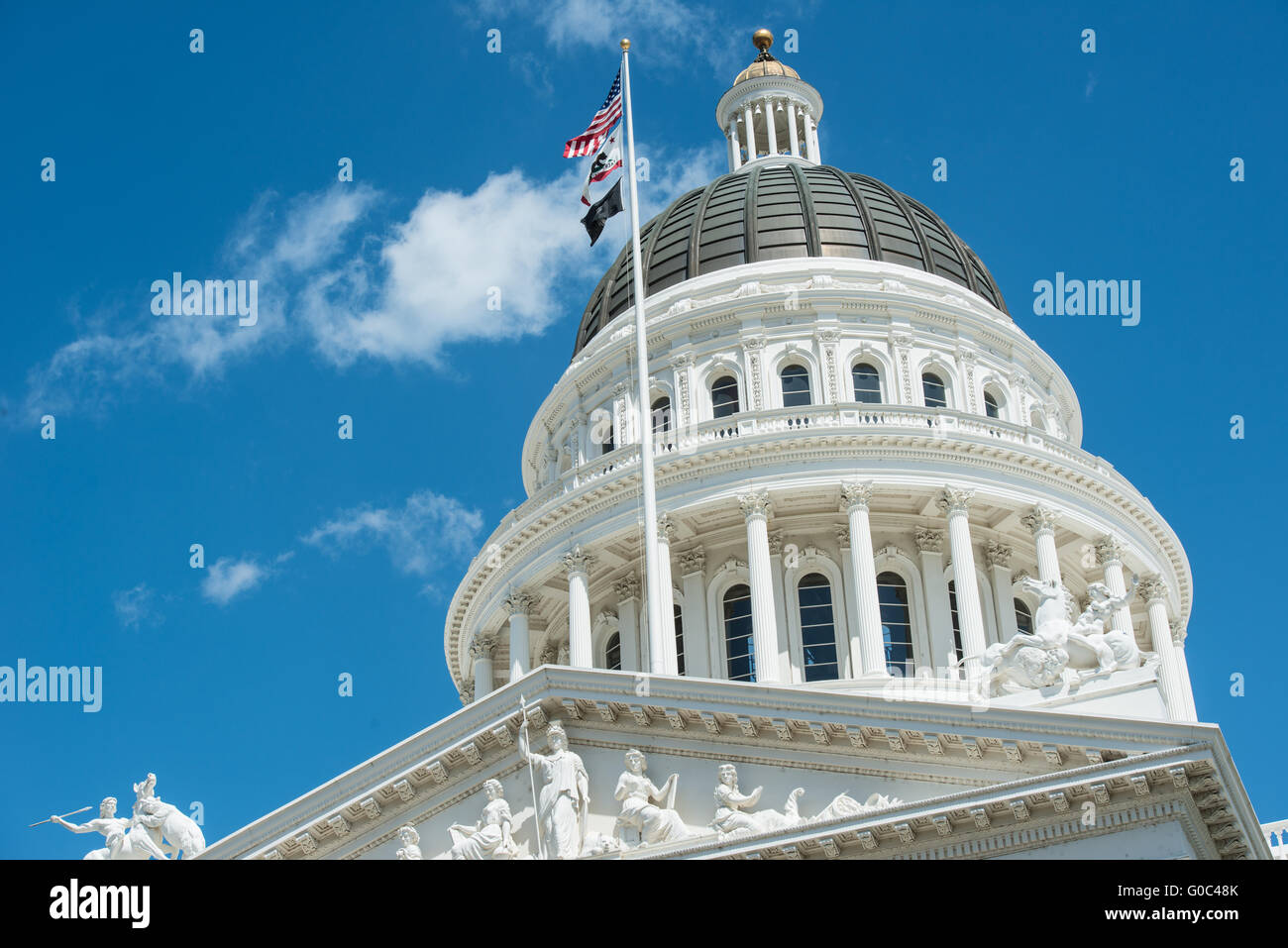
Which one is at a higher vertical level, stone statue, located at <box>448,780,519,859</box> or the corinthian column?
the corinthian column

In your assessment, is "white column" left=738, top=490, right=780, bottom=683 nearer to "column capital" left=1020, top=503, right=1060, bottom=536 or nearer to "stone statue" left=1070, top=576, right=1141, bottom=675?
"column capital" left=1020, top=503, right=1060, bottom=536

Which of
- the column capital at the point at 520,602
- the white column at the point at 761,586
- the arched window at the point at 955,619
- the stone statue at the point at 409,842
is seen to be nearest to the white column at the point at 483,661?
the column capital at the point at 520,602

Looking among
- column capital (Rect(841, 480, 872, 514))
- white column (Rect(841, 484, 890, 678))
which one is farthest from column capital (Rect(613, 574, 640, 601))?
column capital (Rect(841, 480, 872, 514))

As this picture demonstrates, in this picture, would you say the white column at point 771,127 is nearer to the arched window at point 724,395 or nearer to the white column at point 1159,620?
the arched window at point 724,395

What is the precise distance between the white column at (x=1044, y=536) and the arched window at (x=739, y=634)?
23.1 feet

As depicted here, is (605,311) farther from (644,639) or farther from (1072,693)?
(1072,693)

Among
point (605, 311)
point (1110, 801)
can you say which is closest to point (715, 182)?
point (605, 311)

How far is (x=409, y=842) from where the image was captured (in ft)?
95.0

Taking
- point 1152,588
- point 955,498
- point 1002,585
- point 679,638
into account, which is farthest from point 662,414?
point 1152,588

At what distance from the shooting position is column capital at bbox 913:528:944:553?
48.1 meters

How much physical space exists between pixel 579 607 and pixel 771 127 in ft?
70.7

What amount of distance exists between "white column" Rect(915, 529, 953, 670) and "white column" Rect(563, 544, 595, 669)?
8.17m

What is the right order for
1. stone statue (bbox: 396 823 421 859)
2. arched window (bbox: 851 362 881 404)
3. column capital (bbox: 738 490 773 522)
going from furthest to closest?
1. arched window (bbox: 851 362 881 404)
2. column capital (bbox: 738 490 773 522)
3. stone statue (bbox: 396 823 421 859)
